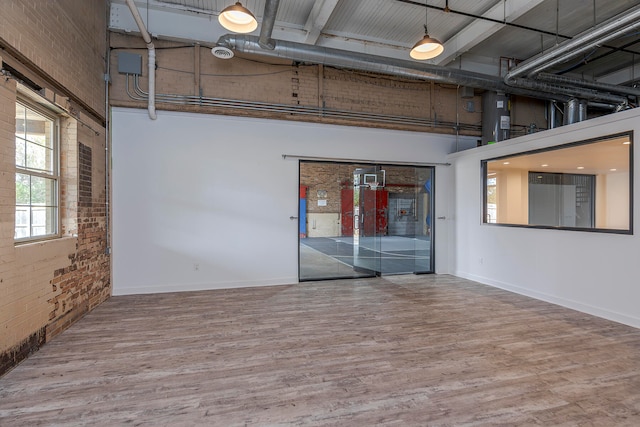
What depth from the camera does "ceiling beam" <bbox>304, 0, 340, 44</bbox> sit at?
4843 mm

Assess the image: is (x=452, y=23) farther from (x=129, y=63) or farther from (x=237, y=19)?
(x=129, y=63)

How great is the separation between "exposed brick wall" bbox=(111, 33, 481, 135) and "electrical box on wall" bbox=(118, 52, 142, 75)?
82 mm

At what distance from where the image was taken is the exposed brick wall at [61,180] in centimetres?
265

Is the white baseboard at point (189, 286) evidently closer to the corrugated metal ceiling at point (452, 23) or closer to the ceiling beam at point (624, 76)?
the corrugated metal ceiling at point (452, 23)

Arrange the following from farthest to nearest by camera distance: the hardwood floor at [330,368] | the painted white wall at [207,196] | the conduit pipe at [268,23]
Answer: the painted white wall at [207,196]
the conduit pipe at [268,23]
the hardwood floor at [330,368]

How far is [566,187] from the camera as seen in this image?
5664 mm

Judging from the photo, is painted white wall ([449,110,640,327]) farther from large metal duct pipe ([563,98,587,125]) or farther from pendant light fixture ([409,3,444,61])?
pendant light fixture ([409,3,444,61])

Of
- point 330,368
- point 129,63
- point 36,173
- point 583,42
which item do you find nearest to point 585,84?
point 583,42

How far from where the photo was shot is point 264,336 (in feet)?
11.1

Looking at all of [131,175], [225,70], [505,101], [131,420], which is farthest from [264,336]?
[505,101]

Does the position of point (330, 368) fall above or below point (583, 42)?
below

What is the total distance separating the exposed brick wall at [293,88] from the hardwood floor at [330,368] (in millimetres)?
3430

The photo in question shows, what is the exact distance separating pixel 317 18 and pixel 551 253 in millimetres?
5145

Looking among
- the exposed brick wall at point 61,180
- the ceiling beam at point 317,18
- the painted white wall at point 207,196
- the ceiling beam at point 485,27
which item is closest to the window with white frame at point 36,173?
the exposed brick wall at point 61,180
